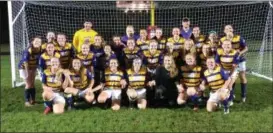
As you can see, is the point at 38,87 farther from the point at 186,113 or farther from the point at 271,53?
the point at 271,53

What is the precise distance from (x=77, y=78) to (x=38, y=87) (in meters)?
2.45

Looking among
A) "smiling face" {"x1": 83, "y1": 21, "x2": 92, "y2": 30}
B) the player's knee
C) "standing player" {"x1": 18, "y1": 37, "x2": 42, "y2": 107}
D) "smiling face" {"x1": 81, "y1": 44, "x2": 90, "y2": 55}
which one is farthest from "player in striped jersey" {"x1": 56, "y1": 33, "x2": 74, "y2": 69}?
the player's knee

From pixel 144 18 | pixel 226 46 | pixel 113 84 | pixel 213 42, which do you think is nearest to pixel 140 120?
pixel 113 84

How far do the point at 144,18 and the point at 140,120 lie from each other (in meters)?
6.57

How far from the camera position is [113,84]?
7445 mm

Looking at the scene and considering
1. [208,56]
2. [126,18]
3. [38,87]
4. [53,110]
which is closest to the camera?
[53,110]

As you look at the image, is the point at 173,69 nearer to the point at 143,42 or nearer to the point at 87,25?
the point at 143,42

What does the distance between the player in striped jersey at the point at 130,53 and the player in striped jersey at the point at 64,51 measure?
96 centimetres

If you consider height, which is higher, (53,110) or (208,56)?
(208,56)

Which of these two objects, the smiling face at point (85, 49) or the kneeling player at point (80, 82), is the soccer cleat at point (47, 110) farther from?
the smiling face at point (85, 49)

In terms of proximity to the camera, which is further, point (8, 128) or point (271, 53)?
point (271, 53)

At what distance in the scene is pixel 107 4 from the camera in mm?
11945

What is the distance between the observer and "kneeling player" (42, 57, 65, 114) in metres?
7.09

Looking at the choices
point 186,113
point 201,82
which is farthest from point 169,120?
point 201,82
